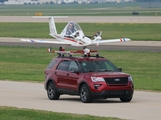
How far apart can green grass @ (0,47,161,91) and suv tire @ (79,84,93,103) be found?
18.5 feet

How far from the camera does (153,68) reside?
1393 inches

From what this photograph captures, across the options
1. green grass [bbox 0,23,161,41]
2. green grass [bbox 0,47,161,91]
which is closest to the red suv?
green grass [bbox 0,47,161,91]

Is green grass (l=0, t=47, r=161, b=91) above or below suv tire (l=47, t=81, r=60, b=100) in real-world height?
below

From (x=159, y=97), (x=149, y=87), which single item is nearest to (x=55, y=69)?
(x=159, y=97)

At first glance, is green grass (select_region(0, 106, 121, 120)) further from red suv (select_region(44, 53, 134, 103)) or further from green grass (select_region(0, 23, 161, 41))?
green grass (select_region(0, 23, 161, 41))

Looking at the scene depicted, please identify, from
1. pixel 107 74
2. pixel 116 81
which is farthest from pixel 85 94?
pixel 116 81

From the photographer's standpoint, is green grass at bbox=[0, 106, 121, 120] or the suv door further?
the suv door

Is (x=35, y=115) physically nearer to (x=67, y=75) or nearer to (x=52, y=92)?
(x=67, y=75)

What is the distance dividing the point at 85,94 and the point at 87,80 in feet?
1.64

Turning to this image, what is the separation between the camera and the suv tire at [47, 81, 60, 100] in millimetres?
20234

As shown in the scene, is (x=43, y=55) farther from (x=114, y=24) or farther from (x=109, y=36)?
(x=114, y=24)

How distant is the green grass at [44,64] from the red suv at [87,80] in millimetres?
5026

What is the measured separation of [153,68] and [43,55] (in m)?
13.2

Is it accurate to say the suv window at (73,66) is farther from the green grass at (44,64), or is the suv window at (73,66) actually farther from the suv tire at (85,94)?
the green grass at (44,64)
